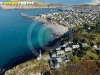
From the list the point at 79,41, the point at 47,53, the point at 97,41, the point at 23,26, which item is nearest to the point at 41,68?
the point at 47,53

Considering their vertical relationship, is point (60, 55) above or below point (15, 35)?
above

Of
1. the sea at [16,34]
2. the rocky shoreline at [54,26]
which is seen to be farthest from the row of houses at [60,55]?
the rocky shoreline at [54,26]

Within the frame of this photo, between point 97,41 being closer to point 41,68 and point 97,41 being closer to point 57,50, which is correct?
point 57,50

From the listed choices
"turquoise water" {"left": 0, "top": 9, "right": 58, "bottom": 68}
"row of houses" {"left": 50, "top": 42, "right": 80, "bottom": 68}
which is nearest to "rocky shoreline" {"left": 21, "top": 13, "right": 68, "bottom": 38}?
"turquoise water" {"left": 0, "top": 9, "right": 58, "bottom": 68}

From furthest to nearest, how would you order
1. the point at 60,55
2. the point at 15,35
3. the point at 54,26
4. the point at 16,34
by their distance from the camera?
the point at 54,26 → the point at 16,34 → the point at 15,35 → the point at 60,55

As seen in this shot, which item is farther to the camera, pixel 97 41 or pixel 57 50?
pixel 97 41

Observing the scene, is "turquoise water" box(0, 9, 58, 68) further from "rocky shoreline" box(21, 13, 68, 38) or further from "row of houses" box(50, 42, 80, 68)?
"row of houses" box(50, 42, 80, 68)

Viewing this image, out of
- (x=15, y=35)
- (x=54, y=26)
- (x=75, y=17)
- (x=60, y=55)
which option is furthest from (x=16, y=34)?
(x=75, y=17)

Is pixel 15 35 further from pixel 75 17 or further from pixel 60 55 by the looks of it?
pixel 75 17
